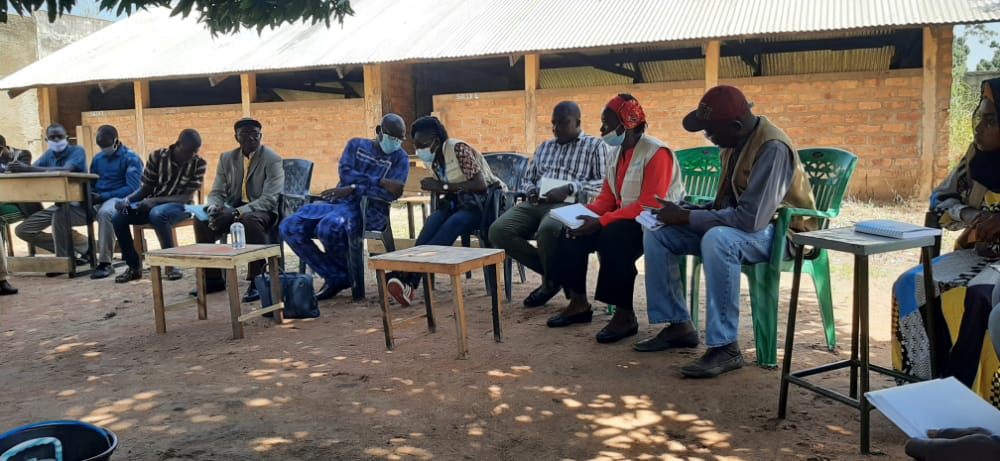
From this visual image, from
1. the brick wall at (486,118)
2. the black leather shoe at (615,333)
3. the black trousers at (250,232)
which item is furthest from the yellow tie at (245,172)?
the brick wall at (486,118)

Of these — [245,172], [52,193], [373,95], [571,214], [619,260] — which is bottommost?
[619,260]

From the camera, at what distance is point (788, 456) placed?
2.65 metres

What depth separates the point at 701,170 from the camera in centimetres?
488

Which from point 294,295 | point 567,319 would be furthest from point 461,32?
point 567,319

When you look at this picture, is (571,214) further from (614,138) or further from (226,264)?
(226,264)

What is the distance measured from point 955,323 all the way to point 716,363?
104cm

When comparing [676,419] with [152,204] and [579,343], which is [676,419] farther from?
[152,204]

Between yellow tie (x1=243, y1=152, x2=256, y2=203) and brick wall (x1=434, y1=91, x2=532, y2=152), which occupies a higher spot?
brick wall (x1=434, y1=91, x2=532, y2=152)

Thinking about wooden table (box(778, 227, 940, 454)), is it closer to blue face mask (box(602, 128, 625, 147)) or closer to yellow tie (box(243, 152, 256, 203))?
blue face mask (box(602, 128, 625, 147))

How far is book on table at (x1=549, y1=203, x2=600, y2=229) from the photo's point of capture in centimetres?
440

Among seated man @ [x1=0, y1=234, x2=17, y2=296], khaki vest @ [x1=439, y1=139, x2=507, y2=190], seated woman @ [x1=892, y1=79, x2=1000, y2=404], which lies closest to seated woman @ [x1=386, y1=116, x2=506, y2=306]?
khaki vest @ [x1=439, y1=139, x2=507, y2=190]

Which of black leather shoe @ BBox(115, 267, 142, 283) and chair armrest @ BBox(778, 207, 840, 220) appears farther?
black leather shoe @ BBox(115, 267, 142, 283)

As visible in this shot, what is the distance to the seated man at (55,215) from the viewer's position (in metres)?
7.16

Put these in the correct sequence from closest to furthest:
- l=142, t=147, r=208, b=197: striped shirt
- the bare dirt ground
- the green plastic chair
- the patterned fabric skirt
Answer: the patterned fabric skirt
the bare dirt ground
the green plastic chair
l=142, t=147, r=208, b=197: striped shirt
